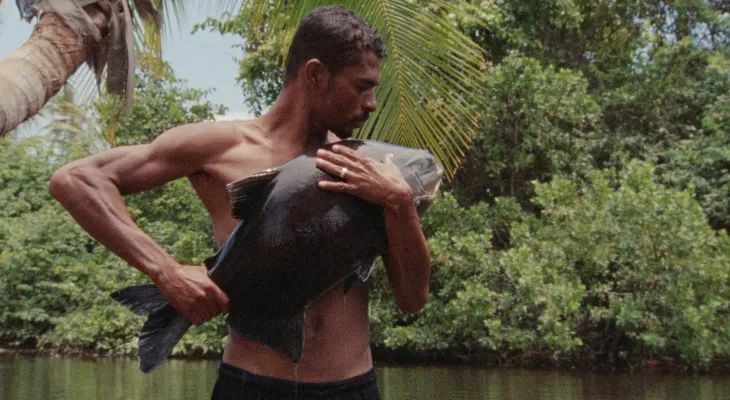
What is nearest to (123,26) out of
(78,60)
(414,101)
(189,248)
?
(78,60)

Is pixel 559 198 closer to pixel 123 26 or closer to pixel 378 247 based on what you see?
pixel 123 26

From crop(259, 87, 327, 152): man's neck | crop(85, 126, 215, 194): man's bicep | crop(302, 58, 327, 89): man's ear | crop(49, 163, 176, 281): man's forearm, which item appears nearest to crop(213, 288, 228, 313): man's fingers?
crop(49, 163, 176, 281): man's forearm

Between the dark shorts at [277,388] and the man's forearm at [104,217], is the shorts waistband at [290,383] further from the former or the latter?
the man's forearm at [104,217]

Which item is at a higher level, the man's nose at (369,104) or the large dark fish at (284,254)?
the man's nose at (369,104)

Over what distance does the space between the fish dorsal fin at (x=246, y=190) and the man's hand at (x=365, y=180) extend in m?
0.11

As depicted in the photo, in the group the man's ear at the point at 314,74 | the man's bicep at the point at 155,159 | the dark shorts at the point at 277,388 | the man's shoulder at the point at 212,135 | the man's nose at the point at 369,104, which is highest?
the man's ear at the point at 314,74

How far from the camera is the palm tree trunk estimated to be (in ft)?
12.6

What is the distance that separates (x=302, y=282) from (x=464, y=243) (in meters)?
8.77

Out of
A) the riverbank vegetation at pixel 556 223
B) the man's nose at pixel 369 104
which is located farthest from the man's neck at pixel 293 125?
the riverbank vegetation at pixel 556 223

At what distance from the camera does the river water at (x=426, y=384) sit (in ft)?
29.4

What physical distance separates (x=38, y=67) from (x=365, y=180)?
8.96 feet

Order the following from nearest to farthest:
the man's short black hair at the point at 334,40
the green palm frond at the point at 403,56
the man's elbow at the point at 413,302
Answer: the man's short black hair at the point at 334,40
the man's elbow at the point at 413,302
the green palm frond at the point at 403,56

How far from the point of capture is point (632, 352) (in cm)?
1101

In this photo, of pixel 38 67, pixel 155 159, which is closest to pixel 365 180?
pixel 155 159
